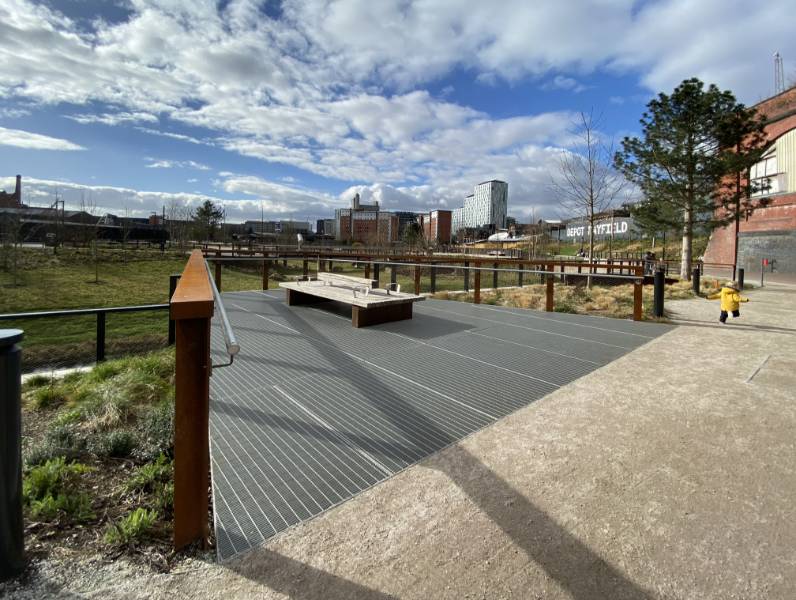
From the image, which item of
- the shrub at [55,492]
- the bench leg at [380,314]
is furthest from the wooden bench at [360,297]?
the shrub at [55,492]

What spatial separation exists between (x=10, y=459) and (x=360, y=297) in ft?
16.4

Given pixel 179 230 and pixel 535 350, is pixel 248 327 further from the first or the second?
pixel 179 230

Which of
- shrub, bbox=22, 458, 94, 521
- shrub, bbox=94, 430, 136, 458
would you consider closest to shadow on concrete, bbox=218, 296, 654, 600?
shrub, bbox=22, 458, 94, 521

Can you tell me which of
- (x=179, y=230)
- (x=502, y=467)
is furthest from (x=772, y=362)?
(x=179, y=230)

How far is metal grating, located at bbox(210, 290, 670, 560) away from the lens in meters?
2.34

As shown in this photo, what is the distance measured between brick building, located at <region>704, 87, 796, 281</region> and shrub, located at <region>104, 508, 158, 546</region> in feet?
104

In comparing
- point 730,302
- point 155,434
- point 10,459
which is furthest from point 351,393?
point 730,302

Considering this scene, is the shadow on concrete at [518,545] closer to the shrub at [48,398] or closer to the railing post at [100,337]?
the shrub at [48,398]

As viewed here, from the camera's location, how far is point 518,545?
6.30 feet

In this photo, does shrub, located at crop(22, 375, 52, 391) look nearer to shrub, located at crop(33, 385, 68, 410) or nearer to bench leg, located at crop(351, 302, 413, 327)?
shrub, located at crop(33, 385, 68, 410)

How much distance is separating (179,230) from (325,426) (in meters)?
49.3

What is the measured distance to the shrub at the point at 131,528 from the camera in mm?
1913

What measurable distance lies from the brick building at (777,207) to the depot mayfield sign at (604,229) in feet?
99.0

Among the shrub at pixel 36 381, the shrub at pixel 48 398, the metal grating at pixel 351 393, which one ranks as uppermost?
the metal grating at pixel 351 393
